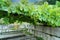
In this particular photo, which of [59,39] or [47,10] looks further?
[59,39]

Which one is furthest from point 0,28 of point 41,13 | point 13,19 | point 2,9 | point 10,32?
point 41,13

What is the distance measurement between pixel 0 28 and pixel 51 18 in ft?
5.84

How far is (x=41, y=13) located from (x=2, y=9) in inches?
12.4

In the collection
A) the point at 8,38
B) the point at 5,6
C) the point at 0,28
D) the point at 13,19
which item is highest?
the point at 5,6

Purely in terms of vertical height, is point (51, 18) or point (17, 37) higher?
point (51, 18)

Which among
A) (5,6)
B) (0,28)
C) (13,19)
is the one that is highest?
(5,6)

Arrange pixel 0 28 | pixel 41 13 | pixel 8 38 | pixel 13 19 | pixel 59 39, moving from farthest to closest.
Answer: pixel 0 28 → pixel 8 38 → pixel 13 19 → pixel 59 39 → pixel 41 13

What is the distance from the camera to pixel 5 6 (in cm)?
105

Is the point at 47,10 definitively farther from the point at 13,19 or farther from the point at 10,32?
the point at 10,32

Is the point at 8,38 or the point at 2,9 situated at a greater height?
the point at 2,9

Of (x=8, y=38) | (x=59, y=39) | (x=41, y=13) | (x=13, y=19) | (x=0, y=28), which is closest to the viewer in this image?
(x=41, y=13)

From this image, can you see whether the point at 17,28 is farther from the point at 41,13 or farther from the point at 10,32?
the point at 41,13

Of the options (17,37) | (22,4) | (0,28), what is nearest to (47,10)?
(22,4)

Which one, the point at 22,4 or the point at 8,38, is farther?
the point at 8,38
